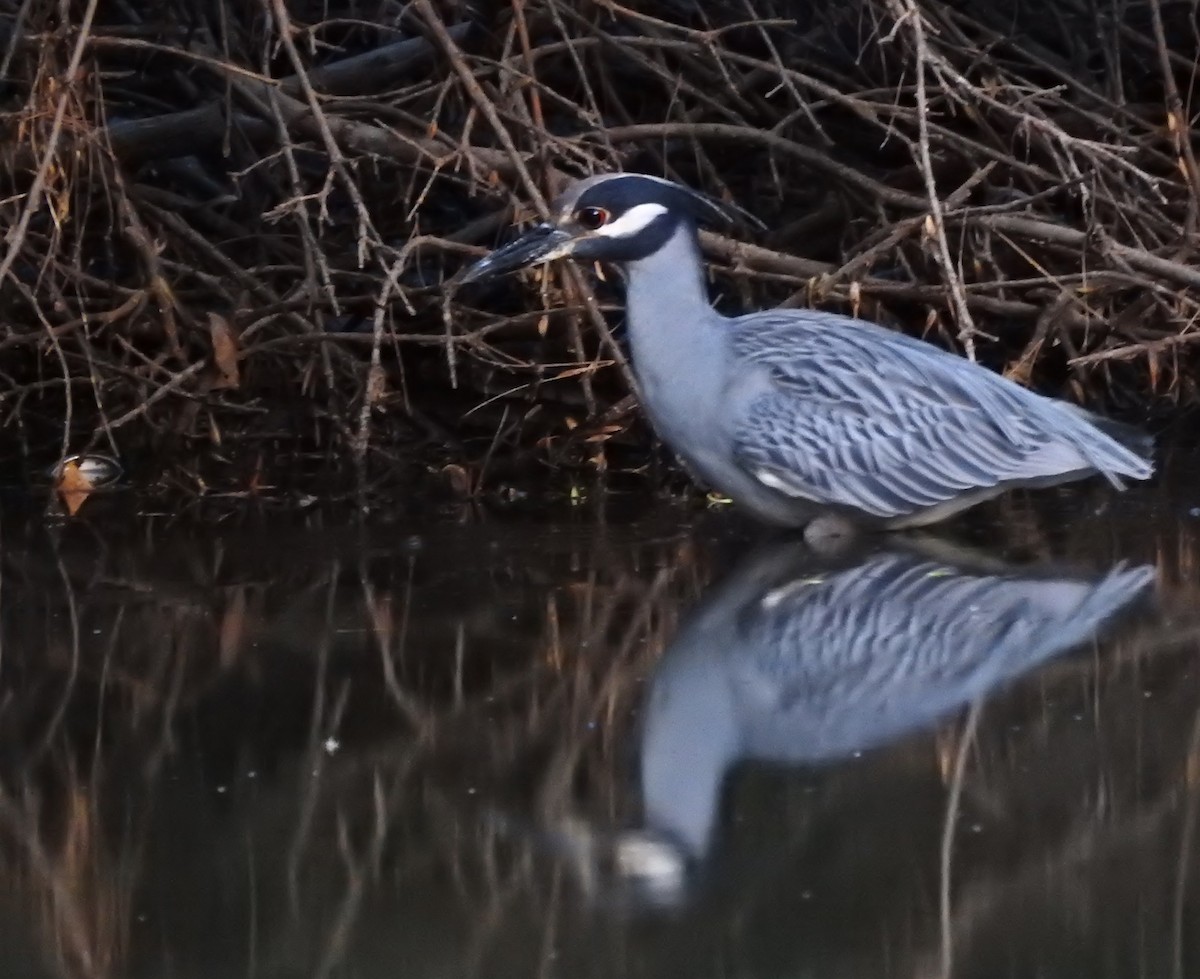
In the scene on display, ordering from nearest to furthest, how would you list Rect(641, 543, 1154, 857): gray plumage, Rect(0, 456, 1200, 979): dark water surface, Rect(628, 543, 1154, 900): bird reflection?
Rect(0, 456, 1200, 979): dark water surface < Rect(628, 543, 1154, 900): bird reflection < Rect(641, 543, 1154, 857): gray plumage

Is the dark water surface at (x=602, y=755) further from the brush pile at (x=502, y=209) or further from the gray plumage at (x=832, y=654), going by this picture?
the brush pile at (x=502, y=209)

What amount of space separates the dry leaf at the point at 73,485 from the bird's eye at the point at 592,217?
5.78 feet

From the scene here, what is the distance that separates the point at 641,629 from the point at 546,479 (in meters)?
1.91

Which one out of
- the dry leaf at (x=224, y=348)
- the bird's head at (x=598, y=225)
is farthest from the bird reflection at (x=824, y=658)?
the dry leaf at (x=224, y=348)

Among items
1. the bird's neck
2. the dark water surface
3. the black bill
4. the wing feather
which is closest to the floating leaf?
the dark water surface

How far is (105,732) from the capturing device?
4125 mm

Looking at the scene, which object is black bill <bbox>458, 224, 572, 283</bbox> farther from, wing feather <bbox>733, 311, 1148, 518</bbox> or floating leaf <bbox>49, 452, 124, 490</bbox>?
floating leaf <bbox>49, 452, 124, 490</bbox>

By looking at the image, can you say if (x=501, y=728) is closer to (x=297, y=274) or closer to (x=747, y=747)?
(x=747, y=747)

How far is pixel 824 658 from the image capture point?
448cm

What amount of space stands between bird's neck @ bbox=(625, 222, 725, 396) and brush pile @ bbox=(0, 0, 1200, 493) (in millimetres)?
123

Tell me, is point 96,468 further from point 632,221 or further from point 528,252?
point 632,221

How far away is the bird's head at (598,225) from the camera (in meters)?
5.62

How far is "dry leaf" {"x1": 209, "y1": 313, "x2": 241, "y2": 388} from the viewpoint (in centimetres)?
634

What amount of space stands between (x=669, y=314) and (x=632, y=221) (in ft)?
0.89
